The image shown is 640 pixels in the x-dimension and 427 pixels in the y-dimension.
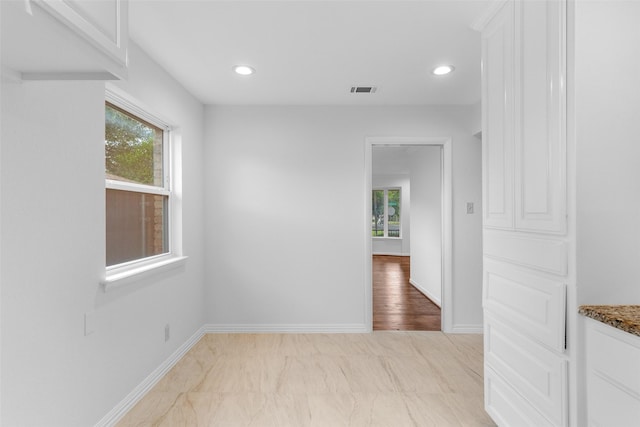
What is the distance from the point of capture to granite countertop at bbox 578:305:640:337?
116 cm

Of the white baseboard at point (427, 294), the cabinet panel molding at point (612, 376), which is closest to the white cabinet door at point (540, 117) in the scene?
the cabinet panel molding at point (612, 376)

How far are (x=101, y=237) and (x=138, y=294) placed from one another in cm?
58

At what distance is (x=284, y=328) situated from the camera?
12.4ft

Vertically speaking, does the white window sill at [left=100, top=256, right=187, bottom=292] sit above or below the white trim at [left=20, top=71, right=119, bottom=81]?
below

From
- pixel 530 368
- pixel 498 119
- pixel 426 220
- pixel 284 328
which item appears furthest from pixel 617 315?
pixel 426 220

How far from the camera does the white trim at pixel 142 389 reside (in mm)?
2084

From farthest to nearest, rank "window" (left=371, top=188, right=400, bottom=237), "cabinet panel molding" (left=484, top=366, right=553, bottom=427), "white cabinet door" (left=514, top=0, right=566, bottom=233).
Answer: "window" (left=371, top=188, right=400, bottom=237), "cabinet panel molding" (left=484, top=366, right=553, bottom=427), "white cabinet door" (left=514, top=0, right=566, bottom=233)

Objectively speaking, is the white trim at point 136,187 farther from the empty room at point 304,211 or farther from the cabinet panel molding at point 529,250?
the cabinet panel molding at point 529,250

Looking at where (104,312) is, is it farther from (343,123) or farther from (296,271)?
(343,123)

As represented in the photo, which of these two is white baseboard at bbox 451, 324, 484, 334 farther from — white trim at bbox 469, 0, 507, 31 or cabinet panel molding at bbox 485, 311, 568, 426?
white trim at bbox 469, 0, 507, 31

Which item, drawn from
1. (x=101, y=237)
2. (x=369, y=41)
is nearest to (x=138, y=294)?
(x=101, y=237)

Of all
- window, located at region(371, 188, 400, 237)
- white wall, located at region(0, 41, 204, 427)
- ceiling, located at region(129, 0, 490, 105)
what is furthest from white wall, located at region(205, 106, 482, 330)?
window, located at region(371, 188, 400, 237)

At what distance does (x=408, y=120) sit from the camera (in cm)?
382

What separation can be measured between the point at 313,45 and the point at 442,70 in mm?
1152
